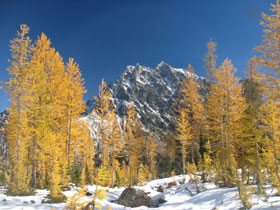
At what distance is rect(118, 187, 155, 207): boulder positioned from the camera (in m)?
11.8

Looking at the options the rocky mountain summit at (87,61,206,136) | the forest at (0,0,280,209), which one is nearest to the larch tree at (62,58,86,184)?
the forest at (0,0,280,209)

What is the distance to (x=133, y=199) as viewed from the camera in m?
12.2

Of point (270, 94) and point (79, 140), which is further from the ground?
point (270, 94)

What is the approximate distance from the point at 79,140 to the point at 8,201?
287 inches

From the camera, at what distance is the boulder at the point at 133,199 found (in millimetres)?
11849

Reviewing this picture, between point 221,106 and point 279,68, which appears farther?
point 221,106

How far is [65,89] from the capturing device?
14.1 metres

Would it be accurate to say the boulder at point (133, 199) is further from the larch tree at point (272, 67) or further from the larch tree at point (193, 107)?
the larch tree at point (193, 107)

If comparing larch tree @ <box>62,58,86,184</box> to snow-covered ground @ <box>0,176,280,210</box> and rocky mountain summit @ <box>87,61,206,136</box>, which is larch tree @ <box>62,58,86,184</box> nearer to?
snow-covered ground @ <box>0,176,280,210</box>

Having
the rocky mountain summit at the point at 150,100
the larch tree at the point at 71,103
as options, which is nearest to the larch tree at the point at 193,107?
the larch tree at the point at 71,103

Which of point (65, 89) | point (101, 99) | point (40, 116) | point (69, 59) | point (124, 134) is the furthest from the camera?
point (124, 134)

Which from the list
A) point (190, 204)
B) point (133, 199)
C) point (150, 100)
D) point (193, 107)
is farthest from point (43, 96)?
point (150, 100)

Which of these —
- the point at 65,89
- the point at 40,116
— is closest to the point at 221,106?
the point at 65,89

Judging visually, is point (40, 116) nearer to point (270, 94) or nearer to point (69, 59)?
point (69, 59)
